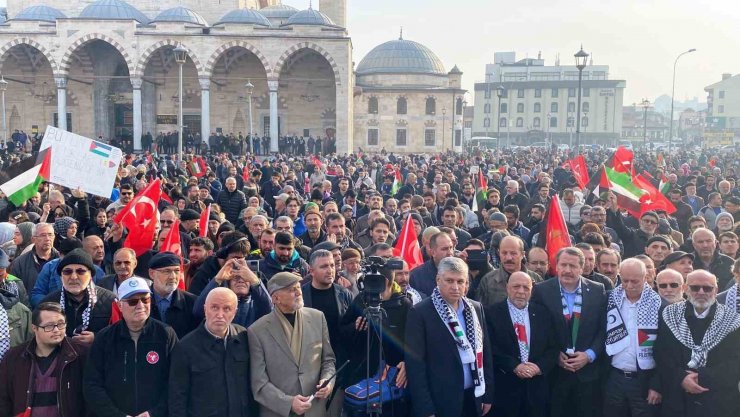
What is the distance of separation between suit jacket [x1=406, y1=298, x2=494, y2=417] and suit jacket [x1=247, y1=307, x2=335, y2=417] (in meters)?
0.53

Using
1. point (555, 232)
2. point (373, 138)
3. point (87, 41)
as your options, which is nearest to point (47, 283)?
point (555, 232)

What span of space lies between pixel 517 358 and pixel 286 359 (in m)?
1.59

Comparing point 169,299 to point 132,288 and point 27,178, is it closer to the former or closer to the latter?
point 132,288

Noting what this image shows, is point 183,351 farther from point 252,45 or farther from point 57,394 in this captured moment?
point 252,45

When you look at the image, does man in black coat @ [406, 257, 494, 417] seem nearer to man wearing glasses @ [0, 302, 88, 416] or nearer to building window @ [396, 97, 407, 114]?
man wearing glasses @ [0, 302, 88, 416]

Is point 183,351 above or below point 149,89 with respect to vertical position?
below

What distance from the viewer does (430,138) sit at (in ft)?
148

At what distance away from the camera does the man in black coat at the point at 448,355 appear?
452 centimetres

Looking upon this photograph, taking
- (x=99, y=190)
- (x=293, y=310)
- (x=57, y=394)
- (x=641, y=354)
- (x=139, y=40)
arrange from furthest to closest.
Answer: (x=139, y=40) < (x=99, y=190) < (x=641, y=354) < (x=293, y=310) < (x=57, y=394)

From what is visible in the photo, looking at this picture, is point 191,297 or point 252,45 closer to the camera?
point 191,297

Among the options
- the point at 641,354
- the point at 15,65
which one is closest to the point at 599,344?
the point at 641,354

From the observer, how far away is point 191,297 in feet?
16.3

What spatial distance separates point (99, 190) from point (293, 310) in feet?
16.0

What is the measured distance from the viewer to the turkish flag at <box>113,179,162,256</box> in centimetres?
693
